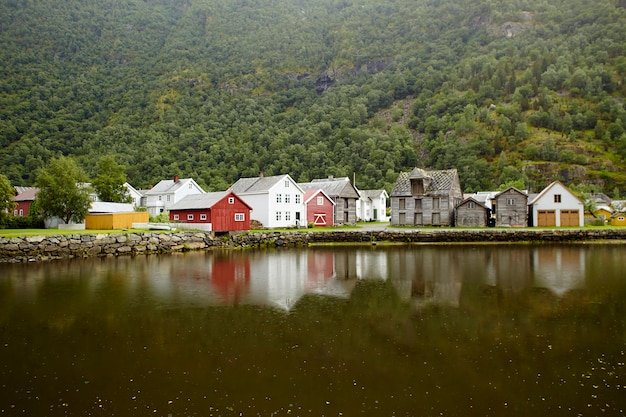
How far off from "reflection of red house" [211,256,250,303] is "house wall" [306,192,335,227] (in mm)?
26149

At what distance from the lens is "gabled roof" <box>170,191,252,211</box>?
4955cm

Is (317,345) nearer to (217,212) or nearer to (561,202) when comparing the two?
(217,212)

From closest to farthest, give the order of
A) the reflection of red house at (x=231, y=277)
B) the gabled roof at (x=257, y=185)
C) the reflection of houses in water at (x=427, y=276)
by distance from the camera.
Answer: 1. the reflection of houses in water at (x=427, y=276)
2. the reflection of red house at (x=231, y=277)
3. the gabled roof at (x=257, y=185)

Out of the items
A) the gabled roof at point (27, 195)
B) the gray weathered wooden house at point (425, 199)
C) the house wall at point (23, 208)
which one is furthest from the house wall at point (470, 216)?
the house wall at point (23, 208)

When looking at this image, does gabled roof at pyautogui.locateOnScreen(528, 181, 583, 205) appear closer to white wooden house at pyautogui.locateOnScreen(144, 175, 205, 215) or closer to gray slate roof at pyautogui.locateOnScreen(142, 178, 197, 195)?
white wooden house at pyautogui.locateOnScreen(144, 175, 205, 215)

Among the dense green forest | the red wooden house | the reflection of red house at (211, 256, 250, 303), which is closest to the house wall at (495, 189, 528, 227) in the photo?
the red wooden house

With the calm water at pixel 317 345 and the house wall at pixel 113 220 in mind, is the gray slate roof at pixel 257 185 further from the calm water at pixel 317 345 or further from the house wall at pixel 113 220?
the calm water at pixel 317 345

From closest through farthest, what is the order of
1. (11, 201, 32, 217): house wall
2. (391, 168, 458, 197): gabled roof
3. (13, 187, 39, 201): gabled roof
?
(13, 187, 39, 201): gabled roof
(11, 201, 32, 217): house wall
(391, 168, 458, 197): gabled roof

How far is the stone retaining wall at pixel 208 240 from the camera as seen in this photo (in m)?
35.8

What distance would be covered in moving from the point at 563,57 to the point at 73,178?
144m

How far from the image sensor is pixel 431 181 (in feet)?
207

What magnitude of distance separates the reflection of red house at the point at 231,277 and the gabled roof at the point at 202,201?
48.8 feet

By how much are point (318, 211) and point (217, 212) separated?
54.3 ft

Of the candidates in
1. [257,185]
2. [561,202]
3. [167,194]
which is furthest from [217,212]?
[561,202]
